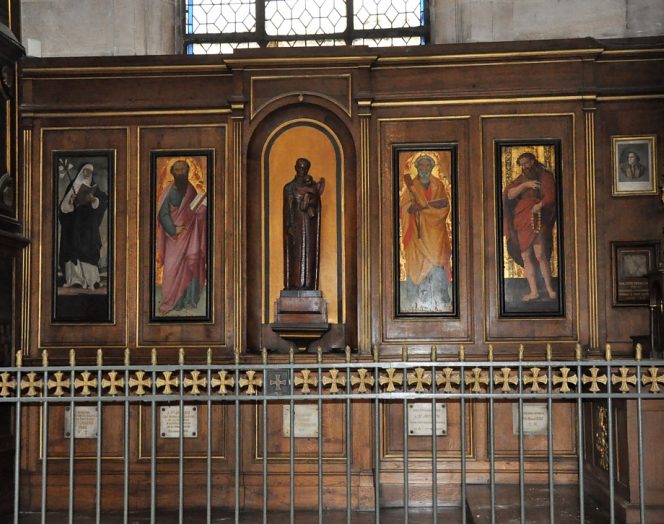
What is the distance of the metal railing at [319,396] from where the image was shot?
5.34 metres

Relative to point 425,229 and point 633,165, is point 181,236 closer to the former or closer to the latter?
point 425,229

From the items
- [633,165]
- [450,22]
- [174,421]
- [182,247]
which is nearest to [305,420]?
[174,421]

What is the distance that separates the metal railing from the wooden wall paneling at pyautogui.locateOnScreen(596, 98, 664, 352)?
434 mm

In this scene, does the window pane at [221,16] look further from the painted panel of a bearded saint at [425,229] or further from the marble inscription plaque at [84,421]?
the marble inscription plaque at [84,421]

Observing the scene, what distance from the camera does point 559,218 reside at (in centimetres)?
886

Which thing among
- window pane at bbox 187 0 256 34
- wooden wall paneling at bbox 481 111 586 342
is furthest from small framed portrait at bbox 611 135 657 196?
window pane at bbox 187 0 256 34

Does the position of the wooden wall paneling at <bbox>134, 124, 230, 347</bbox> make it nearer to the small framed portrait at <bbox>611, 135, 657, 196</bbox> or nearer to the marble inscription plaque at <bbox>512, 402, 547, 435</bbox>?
the marble inscription plaque at <bbox>512, 402, 547, 435</bbox>

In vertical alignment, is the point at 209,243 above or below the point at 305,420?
above

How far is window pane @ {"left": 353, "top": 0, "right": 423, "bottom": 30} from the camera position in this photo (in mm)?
10398

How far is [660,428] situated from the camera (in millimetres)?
6535

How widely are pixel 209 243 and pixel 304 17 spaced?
10.2 feet

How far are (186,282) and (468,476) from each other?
3250mm

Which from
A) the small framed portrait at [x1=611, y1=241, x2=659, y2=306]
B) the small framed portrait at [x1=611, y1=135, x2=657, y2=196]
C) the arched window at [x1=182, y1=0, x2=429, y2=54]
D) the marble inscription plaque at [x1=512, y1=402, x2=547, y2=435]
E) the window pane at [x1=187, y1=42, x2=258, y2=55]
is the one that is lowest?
the marble inscription plaque at [x1=512, y1=402, x2=547, y2=435]

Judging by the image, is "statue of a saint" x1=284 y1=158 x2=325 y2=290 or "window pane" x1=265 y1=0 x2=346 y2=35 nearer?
"statue of a saint" x1=284 y1=158 x2=325 y2=290
